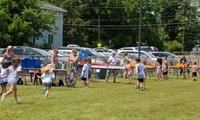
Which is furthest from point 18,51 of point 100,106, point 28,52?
point 100,106

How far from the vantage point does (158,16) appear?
10638 centimetres

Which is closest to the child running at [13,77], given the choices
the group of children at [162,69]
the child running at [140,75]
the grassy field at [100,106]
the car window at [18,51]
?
the grassy field at [100,106]

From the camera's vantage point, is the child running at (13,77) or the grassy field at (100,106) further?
the child running at (13,77)

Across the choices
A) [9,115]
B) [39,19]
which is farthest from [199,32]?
[9,115]

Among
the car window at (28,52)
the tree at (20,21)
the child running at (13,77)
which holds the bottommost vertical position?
the child running at (13,77)

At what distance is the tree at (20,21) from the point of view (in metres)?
50.8

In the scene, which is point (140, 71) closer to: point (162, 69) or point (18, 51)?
point (162, 69)

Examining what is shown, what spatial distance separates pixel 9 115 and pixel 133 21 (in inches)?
3239

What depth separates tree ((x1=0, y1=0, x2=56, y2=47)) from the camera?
50844 millimetres

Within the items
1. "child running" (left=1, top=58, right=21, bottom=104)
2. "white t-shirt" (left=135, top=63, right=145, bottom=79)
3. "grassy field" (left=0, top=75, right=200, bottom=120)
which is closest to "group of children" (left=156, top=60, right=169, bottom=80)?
A: "white t-shirt" (left=135, top=63, right=145, bottom=79)

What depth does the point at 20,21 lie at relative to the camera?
50.9 m

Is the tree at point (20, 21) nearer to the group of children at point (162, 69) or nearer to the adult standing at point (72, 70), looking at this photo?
the group of children at point (162, 69)

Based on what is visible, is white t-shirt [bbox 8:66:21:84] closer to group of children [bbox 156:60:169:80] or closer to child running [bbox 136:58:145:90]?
child running [bbox 136:58:145:90]

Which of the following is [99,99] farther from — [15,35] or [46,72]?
[15,35]
